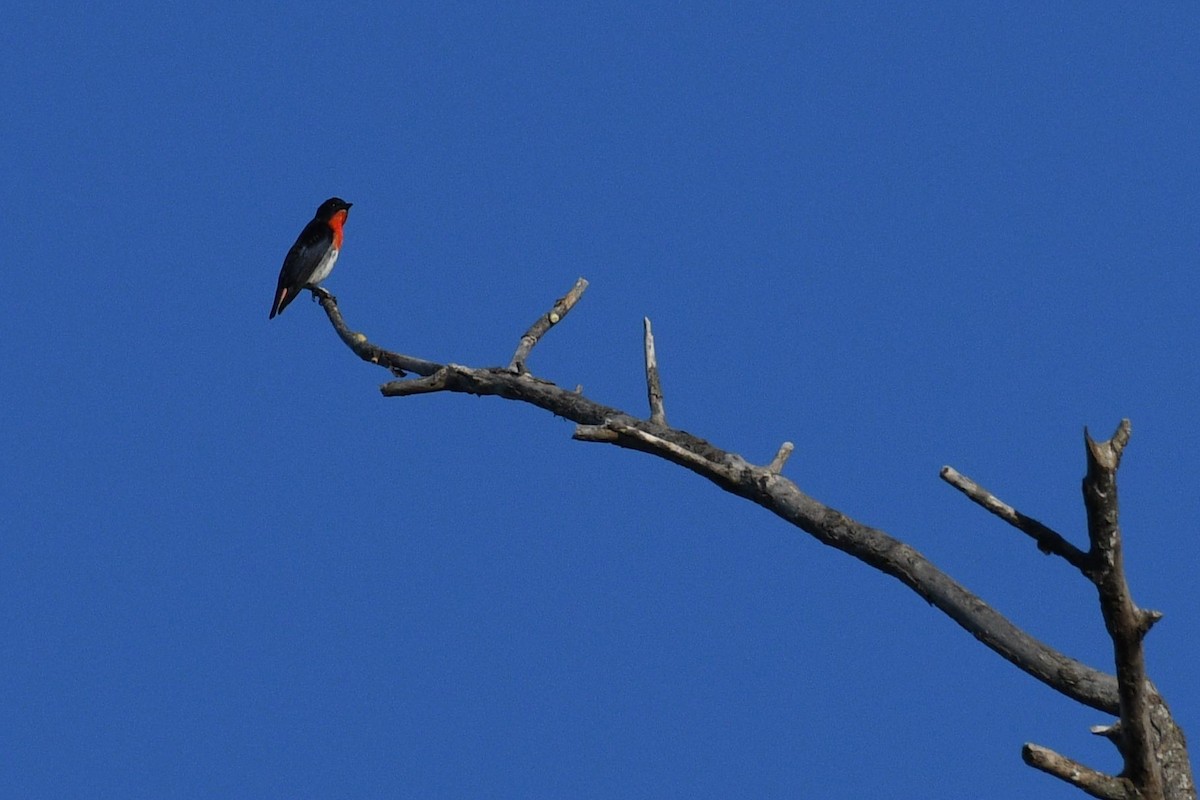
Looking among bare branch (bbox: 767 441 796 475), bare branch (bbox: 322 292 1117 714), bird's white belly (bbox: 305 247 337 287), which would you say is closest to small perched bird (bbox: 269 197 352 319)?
bird's white belly (bbox: 305 247 337 287)

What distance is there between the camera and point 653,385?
727 centimetres

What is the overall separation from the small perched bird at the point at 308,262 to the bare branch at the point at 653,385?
138 inches

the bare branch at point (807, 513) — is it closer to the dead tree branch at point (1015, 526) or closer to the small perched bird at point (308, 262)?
the dead tree branch at point (1015, 526)

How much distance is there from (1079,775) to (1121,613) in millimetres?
656

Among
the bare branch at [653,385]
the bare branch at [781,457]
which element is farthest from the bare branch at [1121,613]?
the bare branch at [653,385]

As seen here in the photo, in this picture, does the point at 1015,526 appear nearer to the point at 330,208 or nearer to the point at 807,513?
the point at 807,513

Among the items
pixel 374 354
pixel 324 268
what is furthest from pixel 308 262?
pixel 374 354

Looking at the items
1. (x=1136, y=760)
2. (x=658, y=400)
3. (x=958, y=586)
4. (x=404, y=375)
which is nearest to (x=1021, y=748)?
(x=1136, y=760)

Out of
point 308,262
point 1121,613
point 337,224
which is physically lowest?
point 1121,613

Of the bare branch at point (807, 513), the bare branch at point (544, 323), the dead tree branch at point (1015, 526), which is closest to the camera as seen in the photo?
the dead tree branch at point (1015, 526)

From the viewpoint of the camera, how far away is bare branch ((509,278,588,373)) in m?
7.88

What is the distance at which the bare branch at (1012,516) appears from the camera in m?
4.54

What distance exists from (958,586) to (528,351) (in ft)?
10.8

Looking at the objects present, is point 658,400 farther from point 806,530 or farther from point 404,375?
point 404,375
